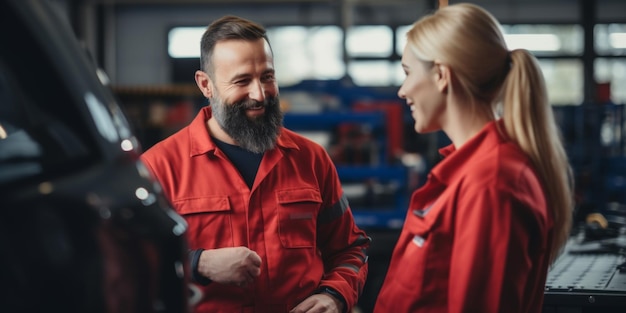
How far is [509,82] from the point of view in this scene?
192cm

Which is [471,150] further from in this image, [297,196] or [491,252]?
[297,196]

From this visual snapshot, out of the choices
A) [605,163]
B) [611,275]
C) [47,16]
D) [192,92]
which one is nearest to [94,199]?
[47,16]

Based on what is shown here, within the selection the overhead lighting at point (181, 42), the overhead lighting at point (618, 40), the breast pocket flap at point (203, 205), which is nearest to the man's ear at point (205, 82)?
Result: the breast pocket flap at point (203, 205)

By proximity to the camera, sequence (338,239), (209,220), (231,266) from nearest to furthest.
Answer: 1. (231,266)
2. (209,220)
3. (338,239)

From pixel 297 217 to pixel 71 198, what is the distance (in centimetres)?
163

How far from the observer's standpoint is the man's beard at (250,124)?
8.61 feet

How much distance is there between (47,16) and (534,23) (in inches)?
806

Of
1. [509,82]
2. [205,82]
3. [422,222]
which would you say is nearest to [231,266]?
[422,222]

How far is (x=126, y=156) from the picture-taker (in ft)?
3.77

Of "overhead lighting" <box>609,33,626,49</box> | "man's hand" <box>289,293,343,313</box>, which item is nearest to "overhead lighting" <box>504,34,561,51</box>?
"overhead lighting" <box>609,33,626,49</box>

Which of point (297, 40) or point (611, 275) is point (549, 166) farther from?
point (297, 40)

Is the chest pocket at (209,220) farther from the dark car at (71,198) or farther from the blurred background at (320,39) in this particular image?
the blurred background at (320,39)

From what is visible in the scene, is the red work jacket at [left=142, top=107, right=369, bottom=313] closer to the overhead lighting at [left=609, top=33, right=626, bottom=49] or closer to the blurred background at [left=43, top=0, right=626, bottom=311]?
the blurred background at [left=43, top=0, right=626, bottom=311]

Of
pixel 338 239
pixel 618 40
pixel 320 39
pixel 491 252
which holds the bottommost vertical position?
pixel 618 40
